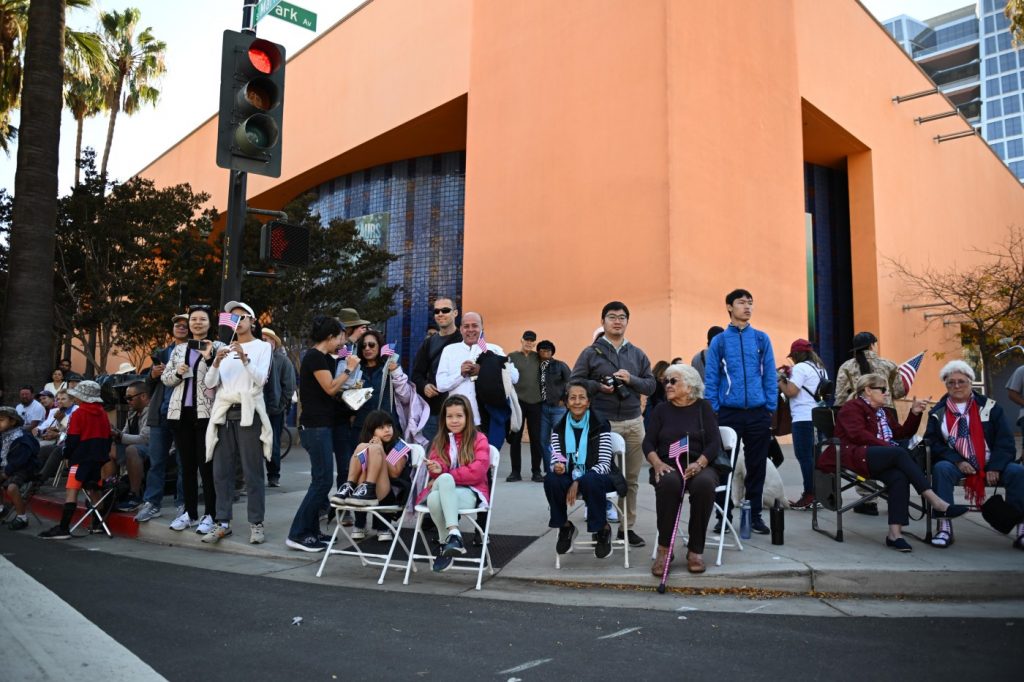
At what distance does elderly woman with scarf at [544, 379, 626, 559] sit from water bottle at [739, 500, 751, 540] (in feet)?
3.87

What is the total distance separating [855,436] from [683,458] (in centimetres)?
158

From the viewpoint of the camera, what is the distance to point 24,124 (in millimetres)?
11047

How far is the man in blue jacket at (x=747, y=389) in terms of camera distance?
234 inches

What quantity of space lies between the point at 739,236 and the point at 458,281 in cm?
793

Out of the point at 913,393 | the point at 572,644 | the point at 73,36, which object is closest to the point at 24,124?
the point at 73,36

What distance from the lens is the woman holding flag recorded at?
197 inches

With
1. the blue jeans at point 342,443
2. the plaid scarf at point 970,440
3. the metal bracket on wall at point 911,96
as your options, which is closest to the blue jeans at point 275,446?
the blue jeans at point 342,443

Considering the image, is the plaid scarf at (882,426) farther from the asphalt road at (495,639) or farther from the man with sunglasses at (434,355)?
the man with sunglasses at (434,355)

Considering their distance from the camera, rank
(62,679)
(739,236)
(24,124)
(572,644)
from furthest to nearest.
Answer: (739,236) → (24,124) → (572,644) → (62,679)

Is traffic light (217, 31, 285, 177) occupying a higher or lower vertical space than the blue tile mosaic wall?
lower

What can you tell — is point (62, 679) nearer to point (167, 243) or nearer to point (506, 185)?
point (506, 185)

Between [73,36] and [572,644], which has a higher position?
[73,36]

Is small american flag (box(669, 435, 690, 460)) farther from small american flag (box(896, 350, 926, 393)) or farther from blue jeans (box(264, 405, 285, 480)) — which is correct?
blue jeans (box(264, 405, 285, 480))

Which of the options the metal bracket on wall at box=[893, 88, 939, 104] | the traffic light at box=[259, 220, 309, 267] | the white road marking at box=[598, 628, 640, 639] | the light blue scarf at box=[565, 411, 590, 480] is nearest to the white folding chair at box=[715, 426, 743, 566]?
the light blue scarf at box=[565, 411, 590, 480]
